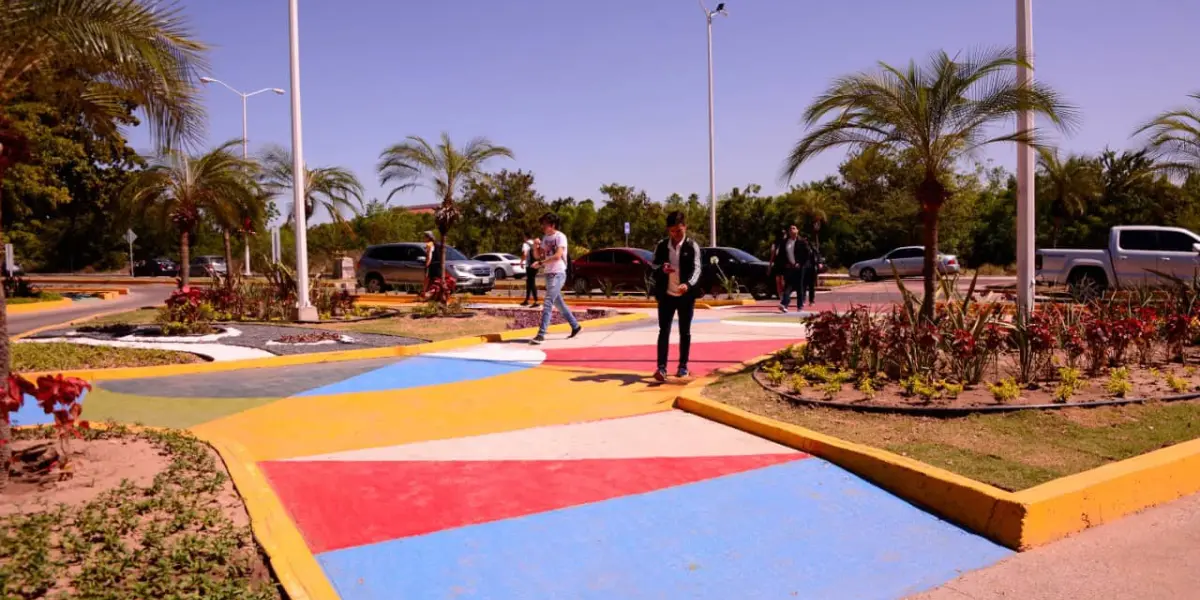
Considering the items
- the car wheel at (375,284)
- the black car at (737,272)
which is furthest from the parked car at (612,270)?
the car wheel at (375,284)

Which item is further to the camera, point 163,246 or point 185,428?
point 163,246

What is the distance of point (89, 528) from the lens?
159 inches

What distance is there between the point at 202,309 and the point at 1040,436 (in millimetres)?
11642

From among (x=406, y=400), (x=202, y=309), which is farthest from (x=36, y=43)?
(x=202, y=309)

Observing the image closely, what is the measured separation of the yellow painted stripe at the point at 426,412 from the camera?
21.2 feet

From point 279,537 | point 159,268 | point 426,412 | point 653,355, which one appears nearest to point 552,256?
point 653,355

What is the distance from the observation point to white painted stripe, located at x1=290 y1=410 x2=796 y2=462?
5.89 metres

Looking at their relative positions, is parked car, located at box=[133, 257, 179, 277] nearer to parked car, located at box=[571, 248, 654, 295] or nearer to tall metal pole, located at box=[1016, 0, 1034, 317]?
parked car, located at box=[571, 248, 654, 295]

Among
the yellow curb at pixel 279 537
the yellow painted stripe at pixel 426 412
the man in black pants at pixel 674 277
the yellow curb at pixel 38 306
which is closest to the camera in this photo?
the yellow curb at pixel 279 537

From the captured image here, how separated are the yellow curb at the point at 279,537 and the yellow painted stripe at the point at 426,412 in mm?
770

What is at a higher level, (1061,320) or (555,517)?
(1061,320)

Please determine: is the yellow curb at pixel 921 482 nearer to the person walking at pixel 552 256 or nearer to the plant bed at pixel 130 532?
the plant bed at pixel 130 532

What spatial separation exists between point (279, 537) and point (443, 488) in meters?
1.15

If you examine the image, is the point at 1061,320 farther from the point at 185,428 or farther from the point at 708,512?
the point at 185,428
